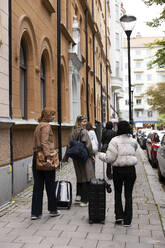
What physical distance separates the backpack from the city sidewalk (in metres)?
1.02

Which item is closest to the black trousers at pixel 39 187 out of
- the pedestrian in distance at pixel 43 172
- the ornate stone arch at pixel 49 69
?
the pedestrian in distance at pixel 43 172

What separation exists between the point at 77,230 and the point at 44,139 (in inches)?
61.8

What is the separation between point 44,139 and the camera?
610 centimetres

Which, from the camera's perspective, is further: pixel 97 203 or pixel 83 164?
pixel 83 164

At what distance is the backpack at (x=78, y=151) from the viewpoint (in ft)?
22.9

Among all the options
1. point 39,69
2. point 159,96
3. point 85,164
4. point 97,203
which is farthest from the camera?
point 159,96

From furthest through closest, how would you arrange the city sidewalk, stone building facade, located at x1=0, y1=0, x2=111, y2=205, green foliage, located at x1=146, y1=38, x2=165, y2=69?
green foliage, located at x1=146, y1=38, x2=165, y2=69 → stone building facade, located at x1=0, y1=0, x2=111, y2=205 → the city sidewalk

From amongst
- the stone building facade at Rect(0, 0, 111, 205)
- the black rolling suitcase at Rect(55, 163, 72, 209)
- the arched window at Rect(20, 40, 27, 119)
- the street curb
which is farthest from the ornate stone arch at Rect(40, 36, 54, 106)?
the black rolling suitcase at Rect(55, 163, 72, 209)

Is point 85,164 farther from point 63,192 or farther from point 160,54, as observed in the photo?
point 160,54

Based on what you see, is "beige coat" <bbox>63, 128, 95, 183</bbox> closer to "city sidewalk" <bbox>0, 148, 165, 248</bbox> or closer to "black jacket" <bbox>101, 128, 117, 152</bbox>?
"city sidewalk" <bbox>0, 148, 165, 248</bbox>

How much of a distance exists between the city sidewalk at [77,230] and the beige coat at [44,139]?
1.21m

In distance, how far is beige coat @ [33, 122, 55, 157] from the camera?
6093 mm

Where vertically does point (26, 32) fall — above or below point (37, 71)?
above

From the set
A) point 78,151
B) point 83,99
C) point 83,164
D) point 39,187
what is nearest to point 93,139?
point 83,164
